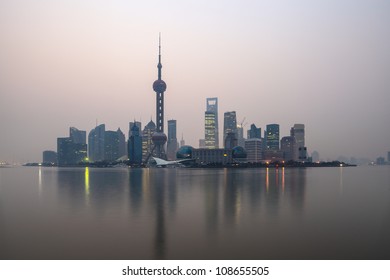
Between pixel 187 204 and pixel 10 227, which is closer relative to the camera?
pixel 10 227

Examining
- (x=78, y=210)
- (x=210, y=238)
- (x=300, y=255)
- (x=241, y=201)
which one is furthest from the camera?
(x=241, y=201)

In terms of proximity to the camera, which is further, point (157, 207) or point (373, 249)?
point (157, 207)

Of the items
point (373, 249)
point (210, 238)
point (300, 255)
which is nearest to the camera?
point (300, 255)

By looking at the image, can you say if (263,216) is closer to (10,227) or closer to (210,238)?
(210,238)

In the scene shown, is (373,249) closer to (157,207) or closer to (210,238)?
(210,238)
